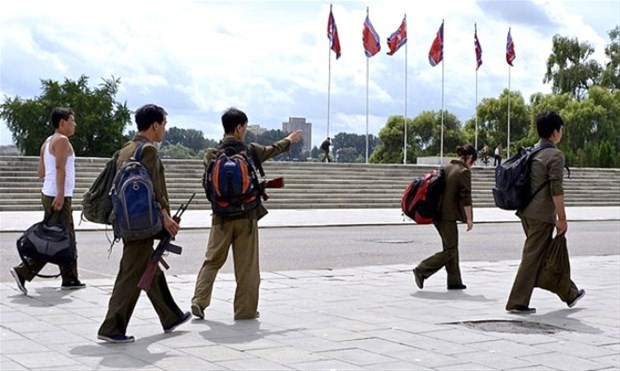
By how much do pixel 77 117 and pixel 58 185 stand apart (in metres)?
49.7

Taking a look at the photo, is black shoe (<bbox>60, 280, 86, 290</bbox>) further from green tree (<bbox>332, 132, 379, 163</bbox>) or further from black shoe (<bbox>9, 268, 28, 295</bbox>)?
green tree (<bbox>332, 132, 379, 163</bbox>)

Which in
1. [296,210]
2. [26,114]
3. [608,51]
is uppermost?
[608,51]

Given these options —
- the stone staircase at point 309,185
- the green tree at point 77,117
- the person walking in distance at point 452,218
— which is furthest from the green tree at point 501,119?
the person walking in distance at point 452,218

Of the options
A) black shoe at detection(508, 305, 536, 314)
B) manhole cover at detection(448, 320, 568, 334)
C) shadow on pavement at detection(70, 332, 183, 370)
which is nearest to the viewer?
shadow on pavement at detection(70, 332, 183, 370)

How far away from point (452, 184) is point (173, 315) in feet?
14.3

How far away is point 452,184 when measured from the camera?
11.0m

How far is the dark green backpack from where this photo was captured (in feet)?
24.6

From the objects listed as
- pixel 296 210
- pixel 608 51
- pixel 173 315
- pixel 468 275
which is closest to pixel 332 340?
pixel 173 315

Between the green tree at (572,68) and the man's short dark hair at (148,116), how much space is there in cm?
7497

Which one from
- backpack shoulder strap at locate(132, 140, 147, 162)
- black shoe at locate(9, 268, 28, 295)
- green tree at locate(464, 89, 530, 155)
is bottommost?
black shoe at locate(9, 268, 28, 295)

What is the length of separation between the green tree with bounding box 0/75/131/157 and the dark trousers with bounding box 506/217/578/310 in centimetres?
5089

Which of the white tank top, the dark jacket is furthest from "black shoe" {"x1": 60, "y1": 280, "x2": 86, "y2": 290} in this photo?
the dark jacket

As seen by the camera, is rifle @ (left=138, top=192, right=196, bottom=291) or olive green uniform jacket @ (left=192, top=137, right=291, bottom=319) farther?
olive green uniform jacket @ (left=192, top=137, right=291, bottom=319)

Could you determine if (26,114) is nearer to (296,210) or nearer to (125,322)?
(296,210)
